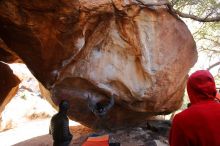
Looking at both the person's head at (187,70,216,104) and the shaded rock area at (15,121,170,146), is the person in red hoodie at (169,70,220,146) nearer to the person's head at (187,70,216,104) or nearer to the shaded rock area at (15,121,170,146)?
the person's head at (187,70,216,104)

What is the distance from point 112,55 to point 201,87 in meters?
5.89

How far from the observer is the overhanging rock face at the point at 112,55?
7336mm

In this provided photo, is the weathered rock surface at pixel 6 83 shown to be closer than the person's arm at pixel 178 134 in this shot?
No

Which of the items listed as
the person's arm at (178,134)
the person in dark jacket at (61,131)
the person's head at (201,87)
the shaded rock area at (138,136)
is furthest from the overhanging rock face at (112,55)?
the person's arm at (178,134)

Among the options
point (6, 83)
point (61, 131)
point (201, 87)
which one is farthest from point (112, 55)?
point (201, 87)

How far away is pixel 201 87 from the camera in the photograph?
2.79 metres

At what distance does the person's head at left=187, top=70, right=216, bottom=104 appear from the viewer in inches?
110

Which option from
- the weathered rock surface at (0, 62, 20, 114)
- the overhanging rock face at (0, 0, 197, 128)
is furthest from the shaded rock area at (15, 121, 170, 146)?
the weathered rock surface at (0, 62, 20, 114)

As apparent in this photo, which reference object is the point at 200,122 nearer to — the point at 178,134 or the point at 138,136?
the point at 178,134

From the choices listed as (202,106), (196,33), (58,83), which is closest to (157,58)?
(58,83)

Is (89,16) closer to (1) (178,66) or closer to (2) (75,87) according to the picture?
(2) (75,87)

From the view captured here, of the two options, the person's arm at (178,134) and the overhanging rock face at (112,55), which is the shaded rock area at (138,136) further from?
the person's arm at (178,134)

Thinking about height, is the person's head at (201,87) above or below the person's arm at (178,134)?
above

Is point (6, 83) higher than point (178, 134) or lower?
lower
